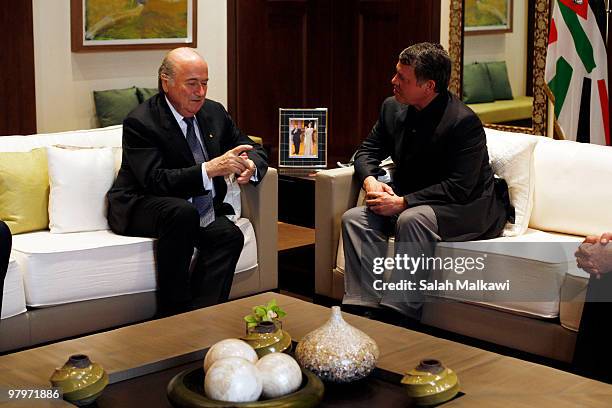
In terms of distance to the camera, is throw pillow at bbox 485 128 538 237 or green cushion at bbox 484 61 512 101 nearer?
throw pillow at bbox 485 128 538 237

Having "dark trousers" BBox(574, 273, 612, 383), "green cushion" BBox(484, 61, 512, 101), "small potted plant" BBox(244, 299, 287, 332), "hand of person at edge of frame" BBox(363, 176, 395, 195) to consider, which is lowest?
"dark trousers" BBox(574, 273, 612, 383)

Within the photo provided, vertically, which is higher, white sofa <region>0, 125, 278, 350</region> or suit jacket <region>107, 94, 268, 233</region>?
suit jacket <region>107, 94, 268, 233</region>

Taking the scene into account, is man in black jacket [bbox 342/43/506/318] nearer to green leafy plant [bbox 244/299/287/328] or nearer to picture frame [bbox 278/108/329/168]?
picture frame [bbox 278/108/329/168]

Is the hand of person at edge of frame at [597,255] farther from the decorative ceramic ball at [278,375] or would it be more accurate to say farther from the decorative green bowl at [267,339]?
the decorative ceramic ball at [278,375]

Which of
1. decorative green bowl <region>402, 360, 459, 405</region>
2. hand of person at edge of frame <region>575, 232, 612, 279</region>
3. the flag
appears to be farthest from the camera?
the flag

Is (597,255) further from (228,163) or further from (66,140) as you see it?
(66,140)

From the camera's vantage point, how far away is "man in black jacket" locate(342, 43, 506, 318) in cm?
401

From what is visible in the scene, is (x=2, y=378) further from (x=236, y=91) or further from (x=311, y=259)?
(x=236, y=91)

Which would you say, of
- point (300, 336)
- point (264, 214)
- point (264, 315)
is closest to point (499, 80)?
point (264, 214)

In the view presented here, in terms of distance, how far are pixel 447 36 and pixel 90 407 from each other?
431 cm

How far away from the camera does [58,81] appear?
572 cm

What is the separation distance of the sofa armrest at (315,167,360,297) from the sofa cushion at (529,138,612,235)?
77 cm

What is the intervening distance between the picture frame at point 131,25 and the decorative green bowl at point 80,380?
362 centimetres

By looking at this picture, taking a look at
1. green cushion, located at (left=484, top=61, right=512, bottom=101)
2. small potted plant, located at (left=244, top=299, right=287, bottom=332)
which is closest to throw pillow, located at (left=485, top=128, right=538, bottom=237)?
small potted plant, located at (left=244, top=299, right=287, bottom=332)
